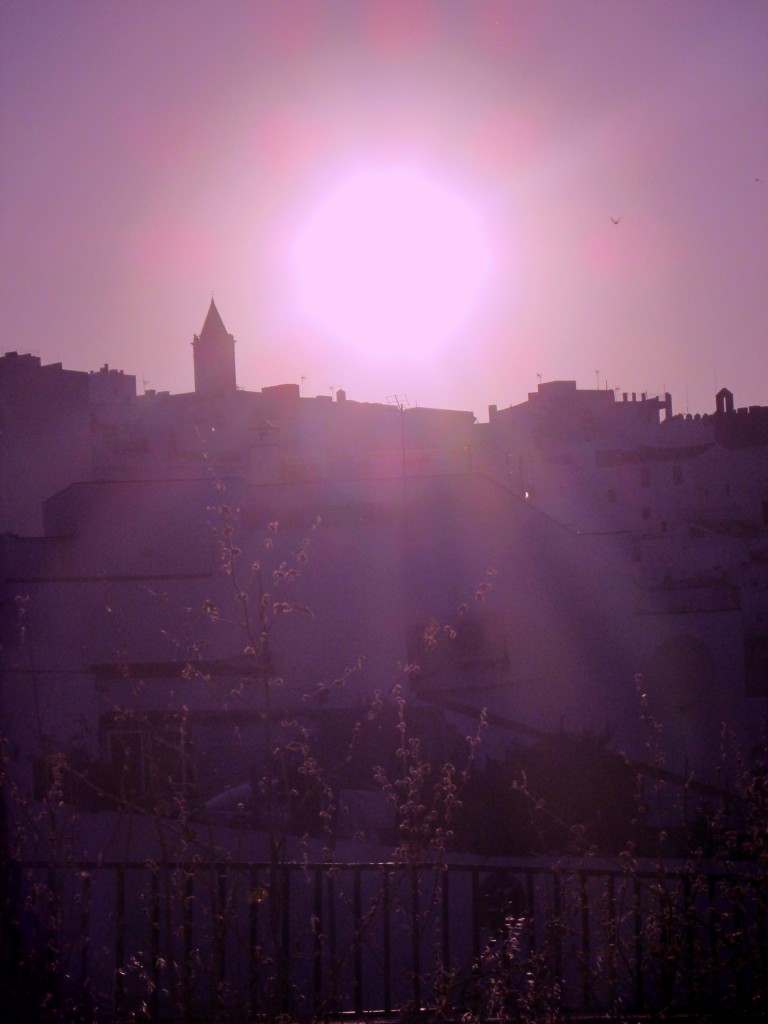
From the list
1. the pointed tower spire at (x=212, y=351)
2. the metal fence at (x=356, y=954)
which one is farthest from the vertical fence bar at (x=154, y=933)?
the pointed tower spire at (x=212, y=351)

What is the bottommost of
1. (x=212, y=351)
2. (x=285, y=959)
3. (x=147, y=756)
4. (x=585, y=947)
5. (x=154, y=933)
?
(x=585, y=947)

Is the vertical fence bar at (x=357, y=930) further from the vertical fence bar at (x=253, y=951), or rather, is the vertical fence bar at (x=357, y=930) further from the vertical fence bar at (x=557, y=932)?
the vertical fence bar at (x=557, y=932)

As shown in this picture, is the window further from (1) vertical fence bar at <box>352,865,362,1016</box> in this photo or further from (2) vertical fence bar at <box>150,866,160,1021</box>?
(1) vertical fence bar at <box>352,865,362,1016</box>

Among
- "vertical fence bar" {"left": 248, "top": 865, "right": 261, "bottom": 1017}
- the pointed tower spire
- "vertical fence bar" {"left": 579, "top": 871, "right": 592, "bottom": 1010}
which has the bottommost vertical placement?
"vertical fence bar" {"left": 579, "top": 871, "right": 592, "bottom": 1010}

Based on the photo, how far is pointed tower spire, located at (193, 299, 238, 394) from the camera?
191 ft

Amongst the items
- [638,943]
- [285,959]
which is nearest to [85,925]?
[285,959]

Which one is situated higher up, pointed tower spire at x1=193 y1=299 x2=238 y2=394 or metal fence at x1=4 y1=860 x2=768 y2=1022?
pointed tower spire at x1=193 y1=299 x2=238 y2=394

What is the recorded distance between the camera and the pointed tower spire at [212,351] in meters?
58.1

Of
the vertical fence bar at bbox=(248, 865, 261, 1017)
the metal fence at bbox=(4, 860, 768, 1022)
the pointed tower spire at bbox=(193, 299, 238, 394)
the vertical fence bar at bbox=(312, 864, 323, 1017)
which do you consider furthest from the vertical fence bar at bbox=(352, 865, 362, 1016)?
the pointed tower spire at bbox=(193, 299, 238, 394)

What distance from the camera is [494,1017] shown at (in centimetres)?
396

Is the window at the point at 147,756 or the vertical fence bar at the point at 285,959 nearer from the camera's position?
the vertical fence bar at the point at 285,959

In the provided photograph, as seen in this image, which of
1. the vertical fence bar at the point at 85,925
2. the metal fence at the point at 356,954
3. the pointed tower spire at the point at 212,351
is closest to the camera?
the metal fence at the point at 356,954

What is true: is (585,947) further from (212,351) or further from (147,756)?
(212,351)

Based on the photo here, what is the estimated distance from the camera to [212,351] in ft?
201
